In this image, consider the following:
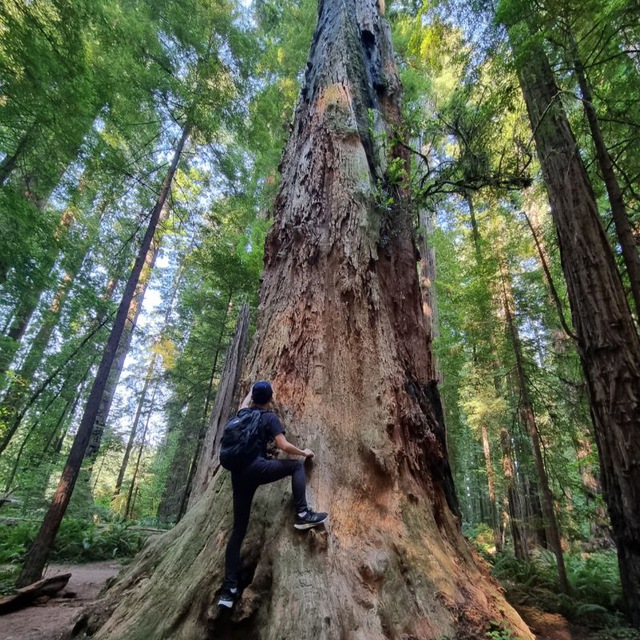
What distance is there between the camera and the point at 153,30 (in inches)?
356

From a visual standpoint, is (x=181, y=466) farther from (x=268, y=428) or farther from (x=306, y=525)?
(x=306, y=525)

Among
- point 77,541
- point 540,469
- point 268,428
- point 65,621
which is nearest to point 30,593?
point 65,621

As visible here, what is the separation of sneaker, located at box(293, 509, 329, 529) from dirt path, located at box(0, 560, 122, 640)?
3784mm

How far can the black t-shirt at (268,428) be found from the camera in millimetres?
3381

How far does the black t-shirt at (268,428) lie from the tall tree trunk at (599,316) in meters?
4.16

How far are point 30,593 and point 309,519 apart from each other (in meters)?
5.86

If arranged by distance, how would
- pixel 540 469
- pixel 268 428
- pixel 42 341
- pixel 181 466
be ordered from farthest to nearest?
pixel 181 466 < pixel 42 341 < pixel 540 469 < pixel 268 428

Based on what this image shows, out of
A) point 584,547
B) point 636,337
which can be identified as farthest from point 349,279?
point 584,547

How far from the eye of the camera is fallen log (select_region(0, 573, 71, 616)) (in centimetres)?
563

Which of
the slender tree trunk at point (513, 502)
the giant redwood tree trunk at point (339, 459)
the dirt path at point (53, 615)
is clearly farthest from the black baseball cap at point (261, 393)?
the slender tree trunk at point (513, 502)

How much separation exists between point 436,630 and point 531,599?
4.00 m

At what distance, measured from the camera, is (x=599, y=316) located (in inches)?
199

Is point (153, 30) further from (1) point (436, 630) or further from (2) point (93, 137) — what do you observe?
(1) point (436, 630)

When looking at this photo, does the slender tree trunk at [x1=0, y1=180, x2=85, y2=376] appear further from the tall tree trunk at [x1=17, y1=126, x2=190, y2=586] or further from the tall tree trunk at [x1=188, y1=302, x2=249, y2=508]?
the tall tree trunk at [x1=188, y1=302, x2=249, y2=508]
